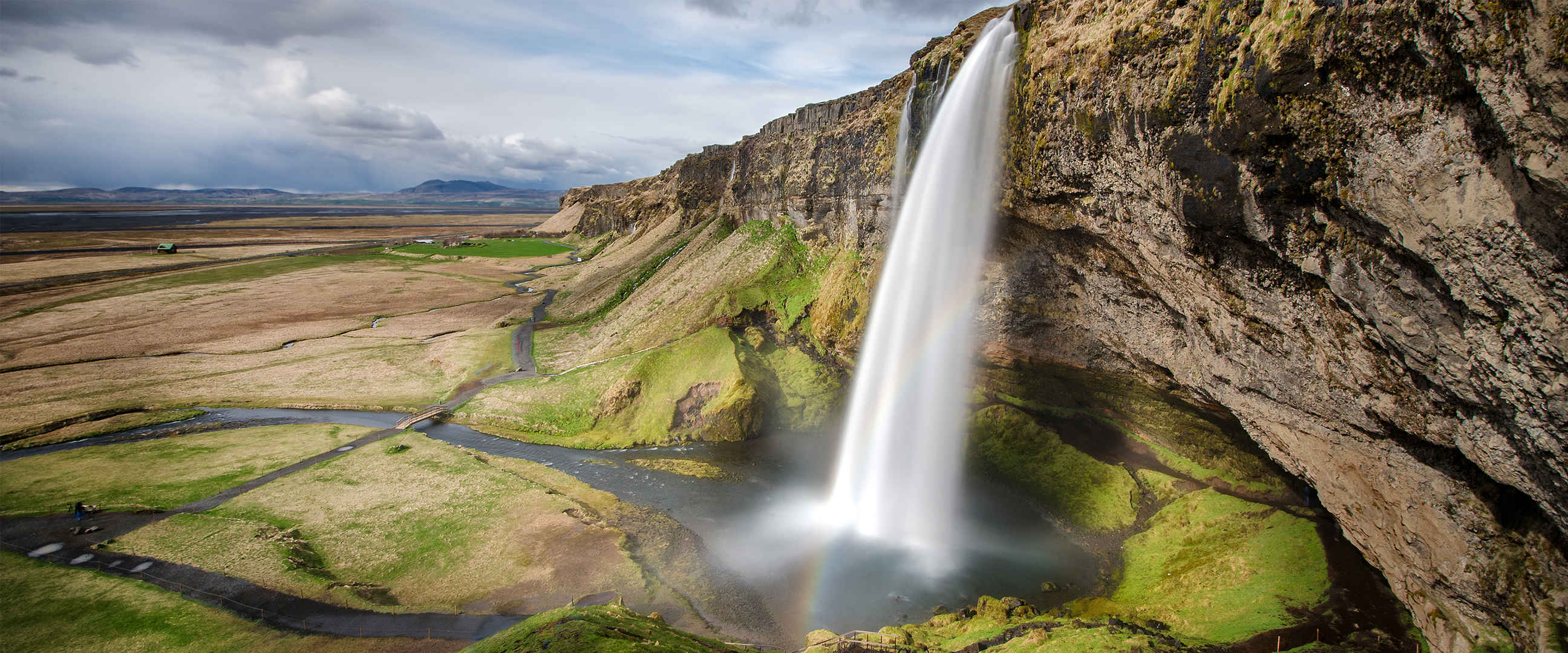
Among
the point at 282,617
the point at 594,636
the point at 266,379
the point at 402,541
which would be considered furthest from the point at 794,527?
the point at 266,379

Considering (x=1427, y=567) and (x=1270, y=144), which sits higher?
(x=1270, y=144)

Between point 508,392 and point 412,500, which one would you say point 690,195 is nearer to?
point 508,392

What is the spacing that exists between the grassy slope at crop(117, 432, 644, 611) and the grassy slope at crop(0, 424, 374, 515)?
298 cm

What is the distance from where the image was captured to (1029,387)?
94.9 feet

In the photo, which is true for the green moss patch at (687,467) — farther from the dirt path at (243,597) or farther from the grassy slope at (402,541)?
the dirt path at (243,597)

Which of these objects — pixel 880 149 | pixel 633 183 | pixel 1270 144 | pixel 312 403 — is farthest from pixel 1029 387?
pixel 633 183

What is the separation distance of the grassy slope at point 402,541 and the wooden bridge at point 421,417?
6.82 meters

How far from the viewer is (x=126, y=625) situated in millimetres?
17359

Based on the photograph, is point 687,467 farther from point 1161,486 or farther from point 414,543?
point 1161,486

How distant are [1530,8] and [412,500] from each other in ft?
108

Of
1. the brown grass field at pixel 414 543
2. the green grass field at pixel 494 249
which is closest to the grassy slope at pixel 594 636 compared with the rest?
the brown grass field at pixel 414 543

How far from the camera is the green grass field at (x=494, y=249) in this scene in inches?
4545

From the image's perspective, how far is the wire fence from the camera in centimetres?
1759

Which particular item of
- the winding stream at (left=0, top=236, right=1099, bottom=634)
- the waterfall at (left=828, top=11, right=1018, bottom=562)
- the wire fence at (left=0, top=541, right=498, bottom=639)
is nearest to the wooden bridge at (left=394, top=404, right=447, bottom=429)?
the winding stream at (left=0, top=236, right=1099, bottom=634)
